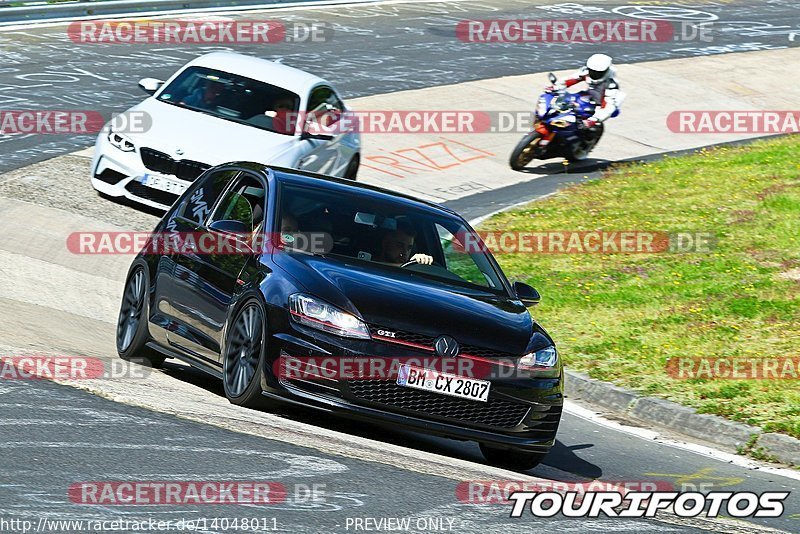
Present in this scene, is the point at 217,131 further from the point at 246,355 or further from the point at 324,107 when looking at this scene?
the point at 246,355

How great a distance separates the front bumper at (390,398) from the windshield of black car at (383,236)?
41.1 inches

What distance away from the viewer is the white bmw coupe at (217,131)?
1495cm

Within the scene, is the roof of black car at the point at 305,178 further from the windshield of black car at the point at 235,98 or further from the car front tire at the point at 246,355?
the windshield of black car at the point at 235,98

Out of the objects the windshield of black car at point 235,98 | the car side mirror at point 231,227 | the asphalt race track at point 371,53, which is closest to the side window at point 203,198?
the car side mirror at point 231,227

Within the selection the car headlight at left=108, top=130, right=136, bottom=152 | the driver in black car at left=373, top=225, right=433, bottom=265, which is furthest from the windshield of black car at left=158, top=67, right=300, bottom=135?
the driver in black car at left=373, top=225, right=433, bottom=265

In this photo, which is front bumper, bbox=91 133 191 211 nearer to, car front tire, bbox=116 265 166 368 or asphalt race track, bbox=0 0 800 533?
asphalt race track, bbox=0 0 800 533

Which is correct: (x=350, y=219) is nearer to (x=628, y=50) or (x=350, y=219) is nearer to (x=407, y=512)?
(x=407, y=512)

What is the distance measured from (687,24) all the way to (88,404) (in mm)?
30337

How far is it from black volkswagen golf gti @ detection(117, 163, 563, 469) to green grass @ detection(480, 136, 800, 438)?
7.39ft

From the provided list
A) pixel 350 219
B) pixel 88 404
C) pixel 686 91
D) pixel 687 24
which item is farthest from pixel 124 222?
pixel 687 24

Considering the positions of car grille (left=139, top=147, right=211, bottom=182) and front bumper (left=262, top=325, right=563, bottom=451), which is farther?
car grille (left=139, top=147, right=211, bottom=182)

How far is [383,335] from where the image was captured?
7738 mm

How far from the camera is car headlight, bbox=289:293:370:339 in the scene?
774cm

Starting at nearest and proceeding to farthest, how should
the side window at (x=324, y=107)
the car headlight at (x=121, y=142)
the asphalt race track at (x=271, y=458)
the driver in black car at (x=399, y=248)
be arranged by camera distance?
the asphalt race track at (x=271, y=458) < the driver in black car at (x=399, y=248) < the car headlight at (x=121, y=142) < the side window at (x=324, y=107)
